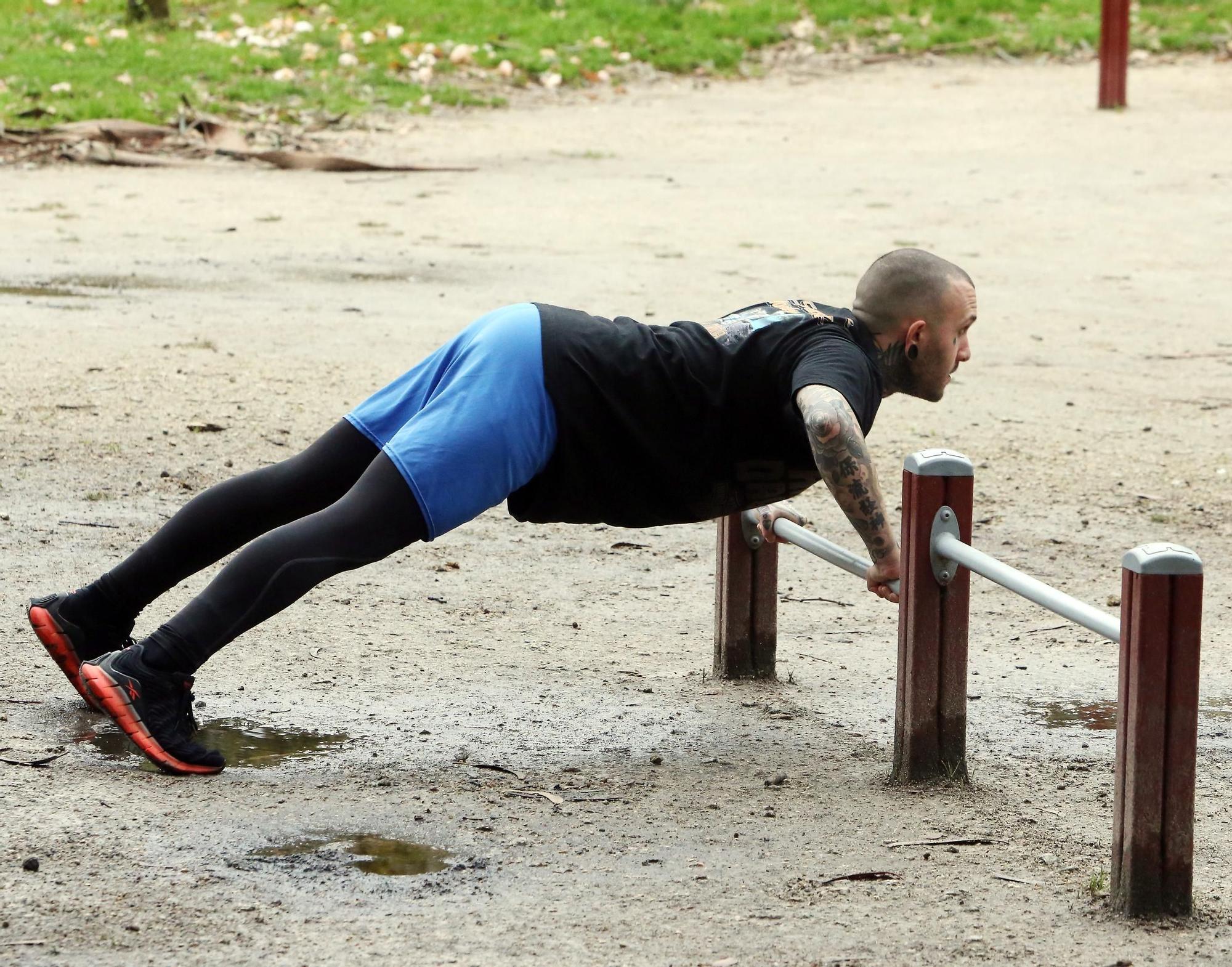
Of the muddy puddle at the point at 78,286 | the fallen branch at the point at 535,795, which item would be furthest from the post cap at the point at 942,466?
the muddy puddle at the point at 78,286

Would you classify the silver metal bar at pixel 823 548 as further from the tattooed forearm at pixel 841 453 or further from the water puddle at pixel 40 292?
the water puddle at pixel 40 292

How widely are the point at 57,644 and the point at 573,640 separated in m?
1.45

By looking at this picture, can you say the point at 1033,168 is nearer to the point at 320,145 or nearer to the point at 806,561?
the point at 320,145

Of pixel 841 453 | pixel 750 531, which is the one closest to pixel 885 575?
pixel 841 453

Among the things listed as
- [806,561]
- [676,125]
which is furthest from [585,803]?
[676,125]

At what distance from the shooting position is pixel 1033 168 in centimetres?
1378

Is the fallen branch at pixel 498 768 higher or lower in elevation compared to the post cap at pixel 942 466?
lower

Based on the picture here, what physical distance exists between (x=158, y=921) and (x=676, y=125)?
1354 cm

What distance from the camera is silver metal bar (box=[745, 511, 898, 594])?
369 cm

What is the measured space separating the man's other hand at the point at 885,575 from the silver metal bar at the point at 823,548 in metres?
0.01

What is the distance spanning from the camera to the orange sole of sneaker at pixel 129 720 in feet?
11.4

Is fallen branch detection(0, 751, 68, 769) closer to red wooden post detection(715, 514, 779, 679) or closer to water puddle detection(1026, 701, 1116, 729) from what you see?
red wooden post detection(715, 514, 779, 679)

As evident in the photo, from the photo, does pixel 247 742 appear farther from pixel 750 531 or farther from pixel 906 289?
pixel 906 289

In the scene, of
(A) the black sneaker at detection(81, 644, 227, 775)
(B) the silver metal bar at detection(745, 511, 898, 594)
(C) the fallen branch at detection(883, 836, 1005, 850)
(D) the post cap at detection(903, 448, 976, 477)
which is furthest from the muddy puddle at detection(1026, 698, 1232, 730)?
(A) the black sneaker at detection(81, 644, 227, 775)
